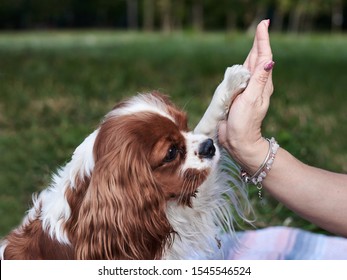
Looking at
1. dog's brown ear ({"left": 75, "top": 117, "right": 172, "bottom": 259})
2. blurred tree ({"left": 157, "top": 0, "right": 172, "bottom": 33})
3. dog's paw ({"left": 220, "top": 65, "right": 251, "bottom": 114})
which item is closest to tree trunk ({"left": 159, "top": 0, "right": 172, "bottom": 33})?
blurred tree ({"left": 157, "top": 0, "right": 172, "bottom": 33})

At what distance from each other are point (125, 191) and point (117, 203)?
0.06 m

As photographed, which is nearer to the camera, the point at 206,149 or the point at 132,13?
the point at 206,149

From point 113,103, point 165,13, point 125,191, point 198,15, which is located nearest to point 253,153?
point 125,191

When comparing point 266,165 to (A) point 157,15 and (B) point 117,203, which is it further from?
(A) point 157,15

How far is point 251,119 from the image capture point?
297 cm

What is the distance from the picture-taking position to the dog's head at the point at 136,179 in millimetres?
2697

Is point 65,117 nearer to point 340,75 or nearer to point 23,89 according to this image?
point 23,89

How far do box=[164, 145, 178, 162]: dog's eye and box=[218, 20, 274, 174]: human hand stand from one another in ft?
1.00

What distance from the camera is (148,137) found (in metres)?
2.79

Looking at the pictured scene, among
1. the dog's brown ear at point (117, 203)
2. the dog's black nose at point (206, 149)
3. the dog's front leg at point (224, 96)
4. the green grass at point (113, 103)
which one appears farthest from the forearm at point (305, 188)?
the green grass at point (113, 103)

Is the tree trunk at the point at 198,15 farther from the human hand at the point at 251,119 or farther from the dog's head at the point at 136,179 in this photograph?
the dog's head at the point at 136,179

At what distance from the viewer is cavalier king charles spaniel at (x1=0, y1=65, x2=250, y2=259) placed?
8.87 ft
